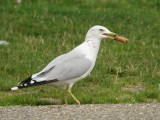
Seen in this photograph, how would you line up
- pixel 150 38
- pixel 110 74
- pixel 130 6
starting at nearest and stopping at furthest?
pixel 110 74
pixel 150 38
pixel 130 6

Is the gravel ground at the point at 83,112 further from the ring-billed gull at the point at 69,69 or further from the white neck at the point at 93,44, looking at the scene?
the white neck at the point at 93,44

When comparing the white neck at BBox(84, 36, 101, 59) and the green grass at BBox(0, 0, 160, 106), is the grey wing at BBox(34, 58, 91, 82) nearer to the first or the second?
the white neck at BBox(84, 36, 101, 59)

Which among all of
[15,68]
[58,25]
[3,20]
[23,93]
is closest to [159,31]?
[58,25]

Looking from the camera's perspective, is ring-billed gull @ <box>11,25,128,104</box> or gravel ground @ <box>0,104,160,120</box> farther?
ring-billed gull @ <box>11,25,128,104</box>

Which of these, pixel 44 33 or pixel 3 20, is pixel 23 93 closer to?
pixel 44 33

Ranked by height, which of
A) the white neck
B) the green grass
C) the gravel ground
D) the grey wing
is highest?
the white neck

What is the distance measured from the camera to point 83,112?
8984 millimetres

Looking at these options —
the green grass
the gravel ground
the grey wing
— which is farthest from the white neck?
the gravel ground

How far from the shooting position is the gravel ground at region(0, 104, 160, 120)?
28.7ft

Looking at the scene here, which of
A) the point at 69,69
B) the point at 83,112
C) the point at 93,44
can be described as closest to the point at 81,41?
the point at 93,44

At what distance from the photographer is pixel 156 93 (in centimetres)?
1066

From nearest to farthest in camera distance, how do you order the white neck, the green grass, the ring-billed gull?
the ring-billed gull → the white neck → the green grass

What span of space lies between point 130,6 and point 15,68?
24.6 ft

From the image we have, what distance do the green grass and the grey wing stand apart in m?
0.45
